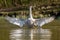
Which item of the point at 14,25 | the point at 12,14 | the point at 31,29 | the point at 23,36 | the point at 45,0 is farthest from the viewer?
the point at 45,0

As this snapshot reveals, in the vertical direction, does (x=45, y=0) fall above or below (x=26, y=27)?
above

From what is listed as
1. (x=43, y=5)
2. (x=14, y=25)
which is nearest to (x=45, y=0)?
(x=43, y=5)

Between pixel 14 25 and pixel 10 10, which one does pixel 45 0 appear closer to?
pixel 10 10

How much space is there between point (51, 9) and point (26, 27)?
8191 mm

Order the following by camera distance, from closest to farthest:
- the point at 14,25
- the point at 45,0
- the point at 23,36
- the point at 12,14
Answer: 1. the point at 23,36
2. the point at 14,25
3. the point at 12,14
4. the point at 45,0

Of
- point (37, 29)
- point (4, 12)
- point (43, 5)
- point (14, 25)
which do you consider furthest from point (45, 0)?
point (37, 29)

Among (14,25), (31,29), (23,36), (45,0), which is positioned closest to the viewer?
(23,36)

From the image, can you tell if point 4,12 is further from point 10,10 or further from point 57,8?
point 57,8

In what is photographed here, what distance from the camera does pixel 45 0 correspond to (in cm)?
2683

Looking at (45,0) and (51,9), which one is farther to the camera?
(45,0)

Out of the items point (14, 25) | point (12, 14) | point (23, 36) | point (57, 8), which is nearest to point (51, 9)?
point (57, 8)

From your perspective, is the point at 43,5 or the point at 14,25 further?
the point at 43,5

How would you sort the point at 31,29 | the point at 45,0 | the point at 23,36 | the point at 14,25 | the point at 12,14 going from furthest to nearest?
the point at 45,0, the point at 12,14, the point at 14,25, the point at 31,29, the point at 23,36

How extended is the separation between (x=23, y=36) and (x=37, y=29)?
2549mm
